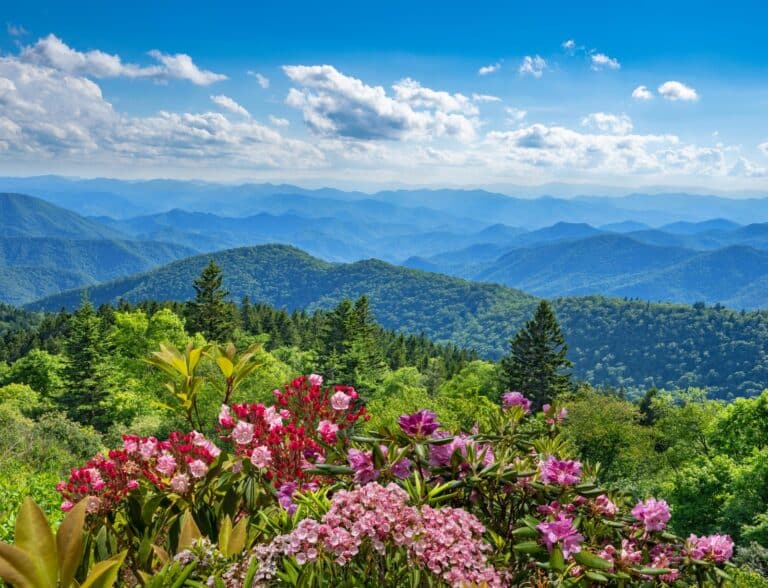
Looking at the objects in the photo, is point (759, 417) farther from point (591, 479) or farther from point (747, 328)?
point (747, 328)

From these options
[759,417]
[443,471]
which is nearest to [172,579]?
[443,471]

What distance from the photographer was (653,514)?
2.78m

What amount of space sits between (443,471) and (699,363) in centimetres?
19619

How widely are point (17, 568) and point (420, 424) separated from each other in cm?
192

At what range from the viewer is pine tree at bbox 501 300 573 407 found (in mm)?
41688

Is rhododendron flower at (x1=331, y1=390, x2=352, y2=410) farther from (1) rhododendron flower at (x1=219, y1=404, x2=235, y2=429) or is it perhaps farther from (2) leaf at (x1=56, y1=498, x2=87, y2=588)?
(2) leaf at (x1=56, y1=498, x2=87, y2=588)

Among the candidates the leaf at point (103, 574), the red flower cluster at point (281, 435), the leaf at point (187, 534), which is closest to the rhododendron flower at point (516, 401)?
the red flower cluster at point (281, 435)

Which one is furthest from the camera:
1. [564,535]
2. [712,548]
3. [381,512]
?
[712,548]

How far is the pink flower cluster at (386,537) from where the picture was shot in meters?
2.32

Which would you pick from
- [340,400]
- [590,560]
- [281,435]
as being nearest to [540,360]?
[340,400]

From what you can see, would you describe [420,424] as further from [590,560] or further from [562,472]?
[590,560]

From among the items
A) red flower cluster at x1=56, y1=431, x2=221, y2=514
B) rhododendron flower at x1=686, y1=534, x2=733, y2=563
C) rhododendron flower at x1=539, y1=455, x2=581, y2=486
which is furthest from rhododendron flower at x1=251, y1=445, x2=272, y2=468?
rhododendron flower at x1=686, y1=534, x2=733, y2=563

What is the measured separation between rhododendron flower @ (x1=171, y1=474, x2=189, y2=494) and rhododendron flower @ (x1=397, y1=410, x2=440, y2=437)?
135cm

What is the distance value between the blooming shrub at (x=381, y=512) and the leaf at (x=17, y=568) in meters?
0.53
